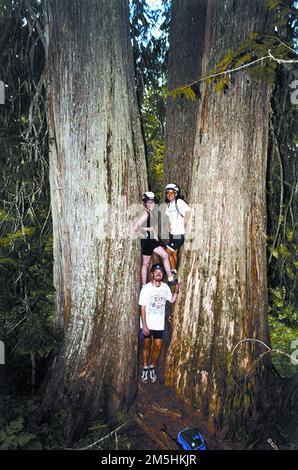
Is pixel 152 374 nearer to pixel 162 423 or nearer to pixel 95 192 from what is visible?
pixel 162 423

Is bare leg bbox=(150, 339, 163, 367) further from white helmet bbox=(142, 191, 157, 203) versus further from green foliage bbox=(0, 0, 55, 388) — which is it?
white helmet bbox=(142, 191, 157, 203)

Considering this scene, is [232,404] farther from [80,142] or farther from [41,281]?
[80,142]

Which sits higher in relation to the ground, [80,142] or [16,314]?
[80,142]

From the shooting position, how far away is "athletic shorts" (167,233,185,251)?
3.86m

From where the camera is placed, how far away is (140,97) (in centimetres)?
560

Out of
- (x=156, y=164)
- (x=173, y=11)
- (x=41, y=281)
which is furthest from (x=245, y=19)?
(x=41, y=281)

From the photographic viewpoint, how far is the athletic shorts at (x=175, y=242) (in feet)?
12.7

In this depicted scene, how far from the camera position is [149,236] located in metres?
3.84

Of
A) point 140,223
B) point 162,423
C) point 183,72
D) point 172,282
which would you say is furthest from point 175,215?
point 162,423

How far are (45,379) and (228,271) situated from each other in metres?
2.29

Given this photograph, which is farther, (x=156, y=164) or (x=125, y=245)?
(x=156, y=164)

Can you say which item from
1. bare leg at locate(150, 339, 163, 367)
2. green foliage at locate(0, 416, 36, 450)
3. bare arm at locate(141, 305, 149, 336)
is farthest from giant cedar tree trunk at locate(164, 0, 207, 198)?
green foliage at locate(0, 416, 36, 450)

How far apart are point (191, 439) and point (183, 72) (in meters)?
3.94
